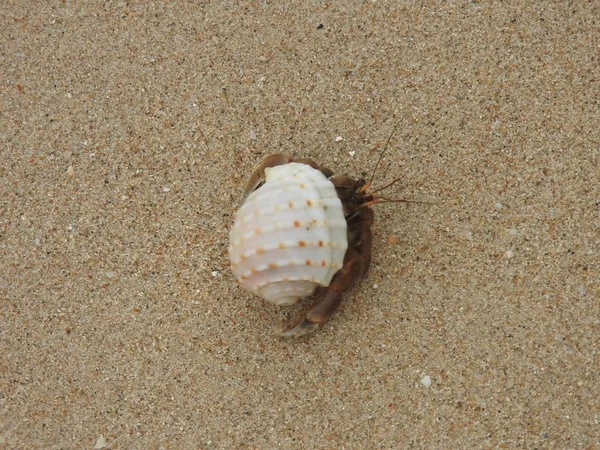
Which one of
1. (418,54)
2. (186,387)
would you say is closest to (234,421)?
(186,387)

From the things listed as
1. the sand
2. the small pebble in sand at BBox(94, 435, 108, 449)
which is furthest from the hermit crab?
the small pebble in sand at BBox(94, 435, 108, 449)

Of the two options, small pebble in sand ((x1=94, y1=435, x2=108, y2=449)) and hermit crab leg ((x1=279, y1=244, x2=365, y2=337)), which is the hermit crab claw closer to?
hermit crab leg ((x1=279, y1=244, x2=365, y2=337))

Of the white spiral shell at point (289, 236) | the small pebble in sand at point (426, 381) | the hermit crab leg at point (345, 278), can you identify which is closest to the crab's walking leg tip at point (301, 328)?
the hermit crab leg at point (345, 278)

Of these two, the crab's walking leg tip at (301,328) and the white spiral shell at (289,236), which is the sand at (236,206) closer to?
the crab's walking leg tip at (301,328)

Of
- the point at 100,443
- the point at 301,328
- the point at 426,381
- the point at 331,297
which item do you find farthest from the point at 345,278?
the point at 100,443

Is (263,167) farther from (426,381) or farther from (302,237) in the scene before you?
(426,381)

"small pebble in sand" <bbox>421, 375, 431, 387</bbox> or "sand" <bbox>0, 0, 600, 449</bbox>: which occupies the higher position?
"sand" <bbox>0, 0, 600, 449</bbox>
